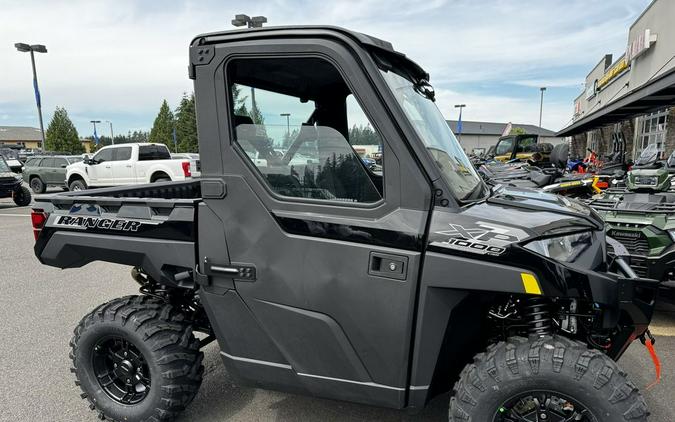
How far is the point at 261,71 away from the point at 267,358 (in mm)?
1549

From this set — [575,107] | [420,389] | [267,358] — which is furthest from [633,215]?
[575,107]

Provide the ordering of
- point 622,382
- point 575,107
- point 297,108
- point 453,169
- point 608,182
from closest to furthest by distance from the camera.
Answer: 1. point 622,382
2. point 453,169
3. point 297,108
4. point 608,182
5. point 575,107

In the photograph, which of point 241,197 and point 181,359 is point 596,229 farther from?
point 181,359

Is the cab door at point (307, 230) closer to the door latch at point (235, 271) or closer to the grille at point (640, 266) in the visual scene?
the door latch at point (235, 271)

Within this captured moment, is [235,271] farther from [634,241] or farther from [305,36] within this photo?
[634,241]

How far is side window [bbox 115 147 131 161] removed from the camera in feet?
55.2

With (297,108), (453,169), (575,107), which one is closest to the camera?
(453,169)

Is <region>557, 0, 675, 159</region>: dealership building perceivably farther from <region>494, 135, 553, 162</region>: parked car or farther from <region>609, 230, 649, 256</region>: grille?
<region>609, 230, 649, 256</region>: grille

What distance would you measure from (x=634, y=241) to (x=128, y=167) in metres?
16.7

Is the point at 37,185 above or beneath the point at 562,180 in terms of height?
beneath

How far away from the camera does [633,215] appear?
449 centimetres

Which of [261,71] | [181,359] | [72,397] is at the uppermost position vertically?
[261,71]

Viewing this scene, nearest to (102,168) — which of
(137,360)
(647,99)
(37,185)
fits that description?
(37,185)

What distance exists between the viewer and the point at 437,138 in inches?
93.1
